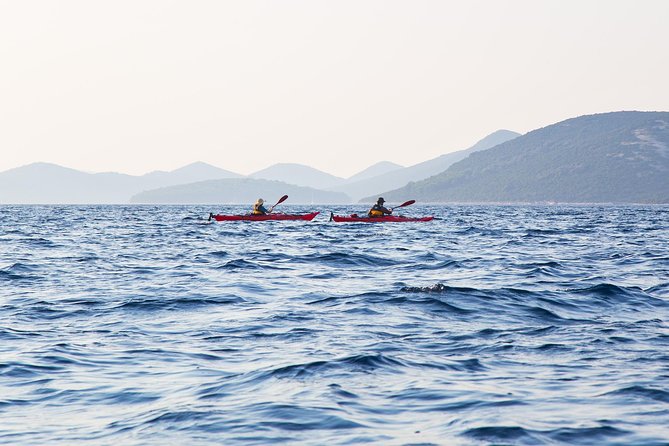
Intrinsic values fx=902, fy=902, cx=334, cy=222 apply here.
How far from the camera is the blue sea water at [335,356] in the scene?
27.0ft

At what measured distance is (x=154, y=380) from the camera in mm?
10125

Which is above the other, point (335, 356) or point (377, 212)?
point (377, 212)

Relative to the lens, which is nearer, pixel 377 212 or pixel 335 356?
pixel 335 356

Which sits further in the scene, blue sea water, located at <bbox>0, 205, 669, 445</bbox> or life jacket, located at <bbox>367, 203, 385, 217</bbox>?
life jacket, located at <bbox>367, 203, 385, 217</bbox>

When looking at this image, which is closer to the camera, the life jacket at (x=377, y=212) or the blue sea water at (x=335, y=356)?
the blue sea water at (x=335, y=356)

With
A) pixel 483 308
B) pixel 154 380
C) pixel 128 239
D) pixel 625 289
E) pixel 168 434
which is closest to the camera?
pixel 168 434

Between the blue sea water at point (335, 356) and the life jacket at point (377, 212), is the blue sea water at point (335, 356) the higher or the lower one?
the lower one

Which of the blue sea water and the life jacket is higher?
the life jacket

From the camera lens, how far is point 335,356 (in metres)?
11.4

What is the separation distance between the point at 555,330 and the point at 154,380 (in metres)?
6.37

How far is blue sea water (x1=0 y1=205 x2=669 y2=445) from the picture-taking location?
8219mm

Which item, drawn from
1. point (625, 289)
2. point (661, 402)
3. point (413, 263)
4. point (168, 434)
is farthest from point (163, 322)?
point (413, 263)

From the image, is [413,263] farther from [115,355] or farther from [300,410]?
[300,410]

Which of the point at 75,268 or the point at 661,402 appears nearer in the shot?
the point at 661,402
